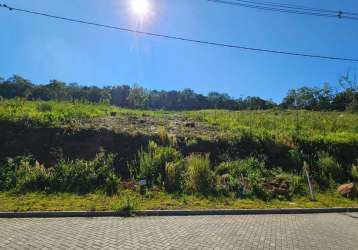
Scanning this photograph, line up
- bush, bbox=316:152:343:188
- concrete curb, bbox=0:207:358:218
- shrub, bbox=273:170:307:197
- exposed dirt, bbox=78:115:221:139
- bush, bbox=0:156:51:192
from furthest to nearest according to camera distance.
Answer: exposed dirt, bbox=78:115:221:139 → bush, bbox=316:152:343:188 → shrub, bbox=273:170:307:197 → bush, bbox=0:156:51:192 → concrete curb, bbox=0:207:358:218

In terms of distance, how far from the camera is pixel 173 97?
9450 centimetres

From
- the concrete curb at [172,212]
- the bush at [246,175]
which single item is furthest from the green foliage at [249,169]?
the concrete curb at [172,212]

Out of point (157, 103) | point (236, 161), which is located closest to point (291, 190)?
point (236, 161)

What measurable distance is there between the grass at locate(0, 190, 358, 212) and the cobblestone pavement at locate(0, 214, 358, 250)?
120 centimetres

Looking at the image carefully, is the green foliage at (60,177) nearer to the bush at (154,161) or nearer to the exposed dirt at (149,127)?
the bush at (154,161)

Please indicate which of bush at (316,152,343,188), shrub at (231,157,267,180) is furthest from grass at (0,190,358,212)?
bush at (316,152,343,188)

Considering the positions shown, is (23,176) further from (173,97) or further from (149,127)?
(173,97)

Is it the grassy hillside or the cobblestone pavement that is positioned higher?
the grassy hillside

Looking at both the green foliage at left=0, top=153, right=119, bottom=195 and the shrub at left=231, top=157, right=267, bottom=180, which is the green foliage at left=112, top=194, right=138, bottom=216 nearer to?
the green foliage at left=0, top=153, right=119, bottom=195

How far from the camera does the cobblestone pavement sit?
7500 mm

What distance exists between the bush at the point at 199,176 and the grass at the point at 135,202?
0.78 meters

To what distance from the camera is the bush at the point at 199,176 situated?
14.4 m

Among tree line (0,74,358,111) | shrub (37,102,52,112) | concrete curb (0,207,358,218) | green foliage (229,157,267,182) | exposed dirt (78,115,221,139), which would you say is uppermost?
tree line (0,74,358,111)

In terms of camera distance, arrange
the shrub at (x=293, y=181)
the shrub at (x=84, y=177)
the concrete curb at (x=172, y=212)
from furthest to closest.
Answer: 1. the shrub at (x=293, y=181)
2. the shrub at (x=84, y=177)
3. the concrete curb at (x=172, y=212)
